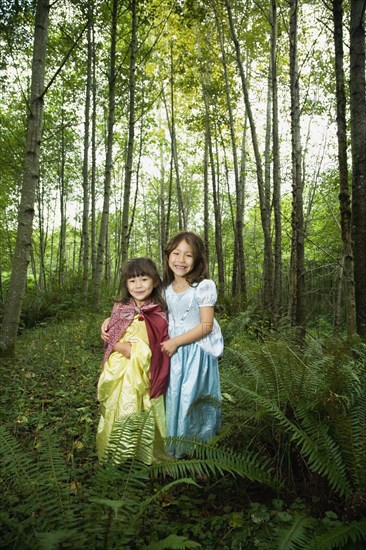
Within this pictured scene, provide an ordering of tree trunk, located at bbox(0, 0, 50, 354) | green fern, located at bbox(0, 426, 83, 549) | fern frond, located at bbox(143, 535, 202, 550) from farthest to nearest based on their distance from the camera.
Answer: tree trunk, located at bbox(0, 0, 50, 354) < green fern, located at bbox(0, 426, 83, 549) < fern frond, located at bbox(143, 535, 202, 550)

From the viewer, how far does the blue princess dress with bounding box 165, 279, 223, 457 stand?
2.34 meters

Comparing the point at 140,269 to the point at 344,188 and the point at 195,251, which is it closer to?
the point at 195,251

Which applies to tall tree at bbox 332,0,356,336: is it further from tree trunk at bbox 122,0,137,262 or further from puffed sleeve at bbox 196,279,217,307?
tree trunk at bbox 122,0,137,262

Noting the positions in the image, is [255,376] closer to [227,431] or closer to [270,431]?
[270,431]

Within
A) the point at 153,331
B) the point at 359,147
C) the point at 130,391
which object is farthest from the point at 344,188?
the point at 130,391

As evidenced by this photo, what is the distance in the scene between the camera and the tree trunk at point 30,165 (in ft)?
14.5

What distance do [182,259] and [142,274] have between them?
1.05 feet

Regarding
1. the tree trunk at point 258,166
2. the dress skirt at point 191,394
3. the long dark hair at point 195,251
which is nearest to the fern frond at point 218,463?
the dress skirt at point 191,394

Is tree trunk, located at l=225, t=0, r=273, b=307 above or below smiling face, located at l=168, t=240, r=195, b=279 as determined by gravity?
above

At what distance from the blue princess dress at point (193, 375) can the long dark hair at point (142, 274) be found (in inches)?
7.3

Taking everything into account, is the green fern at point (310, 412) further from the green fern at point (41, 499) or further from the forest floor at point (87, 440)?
the green fern at point (41, 499)

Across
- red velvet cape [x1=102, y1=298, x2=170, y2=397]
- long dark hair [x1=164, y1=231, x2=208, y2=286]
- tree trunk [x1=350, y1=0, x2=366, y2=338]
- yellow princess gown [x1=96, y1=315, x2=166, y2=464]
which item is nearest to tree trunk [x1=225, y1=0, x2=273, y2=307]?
tree trunk [x1=350, y1=0, x2=366, y2=338]

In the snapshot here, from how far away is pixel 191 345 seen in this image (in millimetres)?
2412

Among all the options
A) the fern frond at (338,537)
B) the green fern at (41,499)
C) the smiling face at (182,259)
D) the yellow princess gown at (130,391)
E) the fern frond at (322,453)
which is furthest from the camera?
the smiling face at (182,259)
